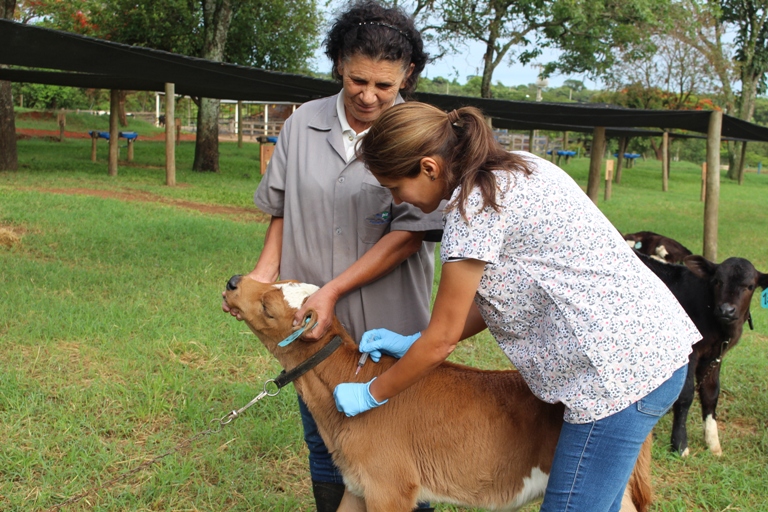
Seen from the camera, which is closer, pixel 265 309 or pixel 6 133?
pixel 265 309

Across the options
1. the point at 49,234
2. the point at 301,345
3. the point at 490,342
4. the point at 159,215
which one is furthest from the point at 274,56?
the point at 301,345

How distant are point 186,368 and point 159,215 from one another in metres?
6.85

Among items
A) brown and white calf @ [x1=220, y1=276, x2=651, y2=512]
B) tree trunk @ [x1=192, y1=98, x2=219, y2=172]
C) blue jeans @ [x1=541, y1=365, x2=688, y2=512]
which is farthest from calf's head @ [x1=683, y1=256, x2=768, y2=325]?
tree trunk @ [x1=192, y1=98, x2=219, y2=172]

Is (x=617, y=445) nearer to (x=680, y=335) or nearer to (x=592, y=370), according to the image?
(x=592, y=370)

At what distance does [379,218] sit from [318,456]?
1153 millimetres

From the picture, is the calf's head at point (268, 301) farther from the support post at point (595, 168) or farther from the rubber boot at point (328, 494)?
the support post at point (595, 168)

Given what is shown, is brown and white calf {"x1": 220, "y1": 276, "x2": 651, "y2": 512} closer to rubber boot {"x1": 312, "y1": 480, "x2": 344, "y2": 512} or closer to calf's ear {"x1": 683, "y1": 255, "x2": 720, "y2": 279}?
rubber boot {"x1": 312, "y1": 480, "x2": 344, "y2": 512}

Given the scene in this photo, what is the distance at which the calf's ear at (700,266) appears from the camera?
5.98 m

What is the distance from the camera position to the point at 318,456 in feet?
10.7

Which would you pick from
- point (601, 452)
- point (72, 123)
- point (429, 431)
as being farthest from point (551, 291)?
point (72, 123)

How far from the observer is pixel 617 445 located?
2.32 m

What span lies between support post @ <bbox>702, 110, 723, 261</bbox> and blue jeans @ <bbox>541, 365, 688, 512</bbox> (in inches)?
322

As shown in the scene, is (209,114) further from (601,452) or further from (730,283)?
(601,452)

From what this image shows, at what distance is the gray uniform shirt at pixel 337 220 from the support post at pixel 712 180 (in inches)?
307
